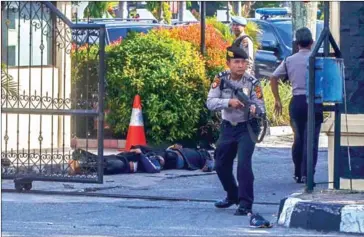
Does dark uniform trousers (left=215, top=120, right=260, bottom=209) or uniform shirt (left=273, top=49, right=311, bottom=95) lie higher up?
uniform shirt (left=273, top=49, right=311, bottom=95)

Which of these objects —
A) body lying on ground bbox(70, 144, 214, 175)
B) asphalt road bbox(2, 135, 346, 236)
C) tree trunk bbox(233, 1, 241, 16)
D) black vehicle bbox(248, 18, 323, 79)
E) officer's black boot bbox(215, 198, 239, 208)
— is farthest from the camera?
tree trunk bbox(233, 1, 241, 16)

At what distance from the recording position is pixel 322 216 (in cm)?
896

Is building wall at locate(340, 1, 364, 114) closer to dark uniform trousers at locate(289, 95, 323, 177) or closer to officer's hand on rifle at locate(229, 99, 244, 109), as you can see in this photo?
officer's hand on rifle at locate(229, 99, 244, 109)

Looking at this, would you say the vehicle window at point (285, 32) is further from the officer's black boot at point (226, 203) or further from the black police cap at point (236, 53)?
the black police cap at point (236, 53)

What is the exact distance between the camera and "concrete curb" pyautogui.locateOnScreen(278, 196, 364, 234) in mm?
8812

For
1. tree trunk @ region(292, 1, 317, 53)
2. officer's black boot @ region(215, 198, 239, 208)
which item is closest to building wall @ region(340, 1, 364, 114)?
officer's black boot @ region(215, 198, 239, 208)

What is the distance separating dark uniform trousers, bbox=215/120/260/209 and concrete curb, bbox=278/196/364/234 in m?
0.40

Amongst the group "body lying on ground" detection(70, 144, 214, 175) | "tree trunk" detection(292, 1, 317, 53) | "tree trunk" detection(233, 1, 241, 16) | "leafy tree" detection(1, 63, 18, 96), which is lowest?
"body lying on ground" detection(70, 144, 214, 175)

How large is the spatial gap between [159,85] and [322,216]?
571 centimetres

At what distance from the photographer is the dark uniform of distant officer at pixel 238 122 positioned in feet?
31.2

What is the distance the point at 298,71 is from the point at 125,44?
3335 mm

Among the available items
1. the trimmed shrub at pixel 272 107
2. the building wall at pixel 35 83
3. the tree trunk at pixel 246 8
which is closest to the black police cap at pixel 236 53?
the building wall at pixel 35 83

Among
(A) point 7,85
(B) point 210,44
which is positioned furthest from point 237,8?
(A) point 7,85

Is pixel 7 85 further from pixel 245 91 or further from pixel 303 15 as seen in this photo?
pixel 303 15
